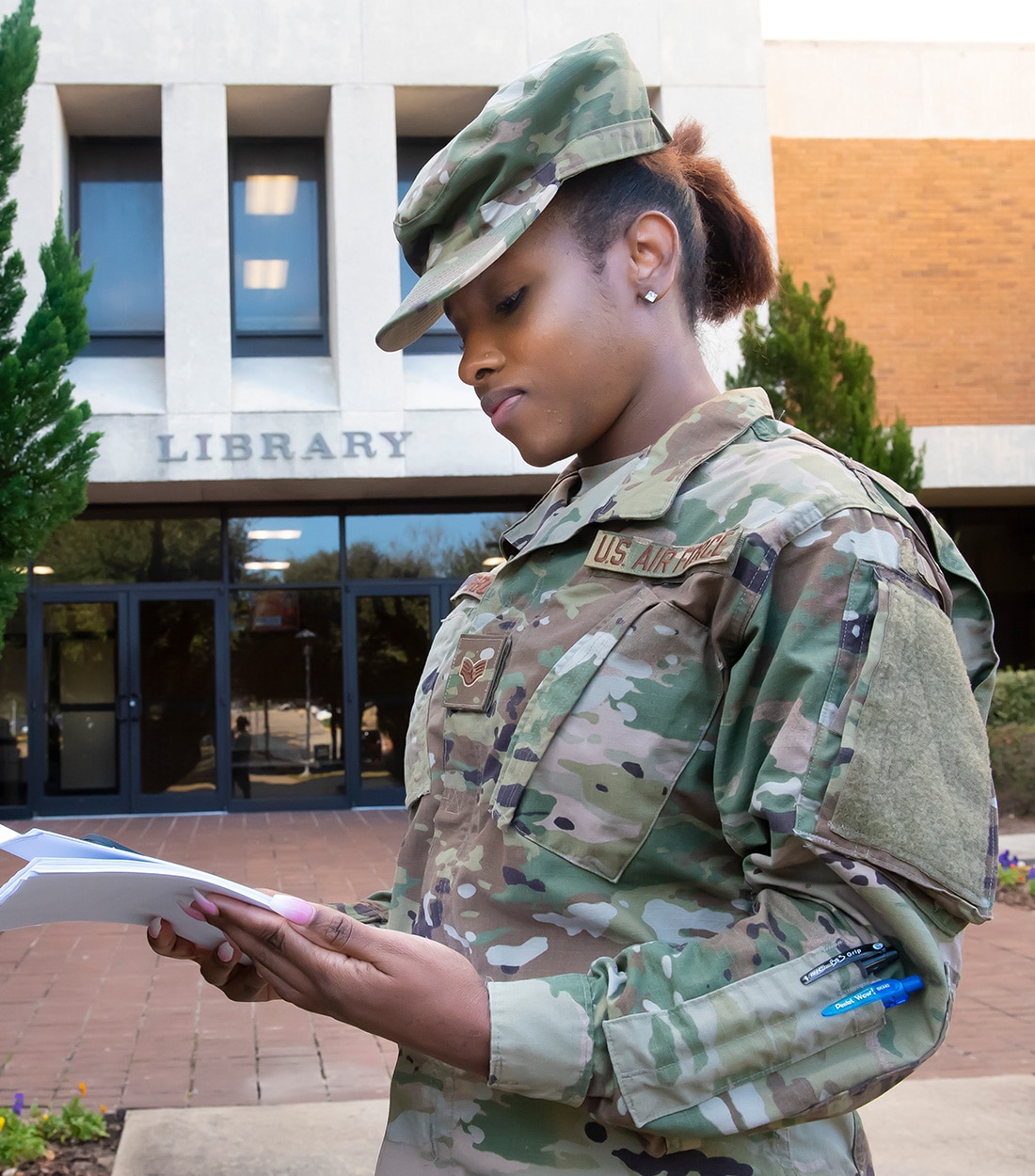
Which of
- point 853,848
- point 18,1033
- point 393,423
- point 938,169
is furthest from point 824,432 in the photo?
point 853,848

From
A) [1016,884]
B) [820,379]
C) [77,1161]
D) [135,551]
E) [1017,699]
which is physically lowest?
[1016,884]

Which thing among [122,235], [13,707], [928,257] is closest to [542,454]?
[13,707]

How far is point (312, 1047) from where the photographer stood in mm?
4578

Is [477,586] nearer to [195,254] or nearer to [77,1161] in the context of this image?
[77,1161]

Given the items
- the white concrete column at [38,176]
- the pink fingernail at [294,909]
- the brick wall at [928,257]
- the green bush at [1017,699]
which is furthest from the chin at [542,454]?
the brick wall at [928,257]

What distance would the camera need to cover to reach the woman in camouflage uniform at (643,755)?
91cm

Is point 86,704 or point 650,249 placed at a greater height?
point 650,249

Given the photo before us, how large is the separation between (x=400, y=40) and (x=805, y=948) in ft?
40.4

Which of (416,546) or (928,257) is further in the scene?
(928,257)

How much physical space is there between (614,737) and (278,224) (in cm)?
1245

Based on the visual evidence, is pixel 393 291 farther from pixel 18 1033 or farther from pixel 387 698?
pixel 18 1033

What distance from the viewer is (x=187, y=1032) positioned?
4.79 m

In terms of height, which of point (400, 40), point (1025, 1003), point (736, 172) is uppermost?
point (400, 40)

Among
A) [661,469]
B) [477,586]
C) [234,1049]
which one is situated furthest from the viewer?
[234,1049]
